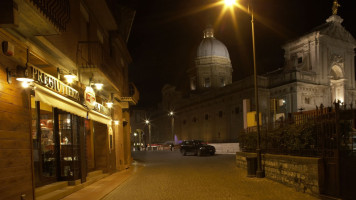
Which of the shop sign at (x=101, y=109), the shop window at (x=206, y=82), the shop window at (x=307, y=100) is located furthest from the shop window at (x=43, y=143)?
the shop window at (x=206, y=82)

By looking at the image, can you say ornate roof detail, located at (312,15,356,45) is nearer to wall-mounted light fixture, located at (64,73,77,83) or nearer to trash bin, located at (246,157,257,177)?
trash bin, located at (246,157,257,177)

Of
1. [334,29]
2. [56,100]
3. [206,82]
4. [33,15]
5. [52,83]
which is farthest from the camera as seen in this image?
[206,82]

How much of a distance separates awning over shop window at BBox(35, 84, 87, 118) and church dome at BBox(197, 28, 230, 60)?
60253 mm

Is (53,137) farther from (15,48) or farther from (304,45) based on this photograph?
(304,45)

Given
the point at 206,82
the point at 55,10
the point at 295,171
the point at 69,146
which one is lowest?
the point at 295,171

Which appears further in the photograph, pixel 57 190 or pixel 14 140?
pixel 57 190

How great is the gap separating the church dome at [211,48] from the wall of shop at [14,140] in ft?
208

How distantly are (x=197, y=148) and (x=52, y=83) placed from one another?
82.8 ft

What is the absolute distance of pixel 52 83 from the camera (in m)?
8.36

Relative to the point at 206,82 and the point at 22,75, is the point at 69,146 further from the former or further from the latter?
the point at 206,82

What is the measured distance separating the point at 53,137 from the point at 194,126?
54228mm

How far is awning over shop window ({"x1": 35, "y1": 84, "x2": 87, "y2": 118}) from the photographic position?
7.33m

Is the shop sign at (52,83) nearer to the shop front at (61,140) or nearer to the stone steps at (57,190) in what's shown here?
the shop front at (61,140)

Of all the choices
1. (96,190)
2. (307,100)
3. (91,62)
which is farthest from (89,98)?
(307,100)
